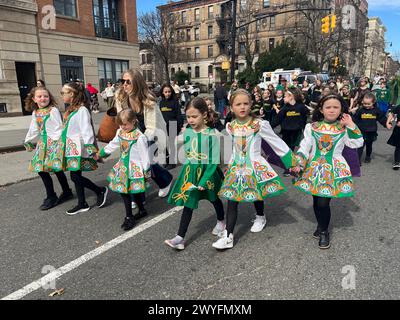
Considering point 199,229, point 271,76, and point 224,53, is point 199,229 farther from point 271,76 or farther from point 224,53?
point 224,53

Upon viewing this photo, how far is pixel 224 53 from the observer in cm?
5859

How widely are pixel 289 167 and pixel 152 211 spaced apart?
2.10 m

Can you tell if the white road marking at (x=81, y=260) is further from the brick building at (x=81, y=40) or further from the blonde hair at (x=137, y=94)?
the brick building at (x=81, y=40)

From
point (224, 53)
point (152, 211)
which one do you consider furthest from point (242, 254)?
point (224, 53)

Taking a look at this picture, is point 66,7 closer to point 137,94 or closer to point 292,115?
point 292,115

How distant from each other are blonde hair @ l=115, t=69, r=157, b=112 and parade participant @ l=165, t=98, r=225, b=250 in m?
1.23

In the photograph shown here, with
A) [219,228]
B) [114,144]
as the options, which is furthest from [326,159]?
[114,144]

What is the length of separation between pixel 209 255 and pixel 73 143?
2.35 m

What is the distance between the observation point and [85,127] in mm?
4320

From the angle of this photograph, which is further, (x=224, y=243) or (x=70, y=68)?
(x=70, y=68)

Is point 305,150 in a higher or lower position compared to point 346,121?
lower

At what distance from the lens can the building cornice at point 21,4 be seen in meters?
15.3

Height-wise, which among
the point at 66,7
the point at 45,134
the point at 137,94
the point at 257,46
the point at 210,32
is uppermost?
the point at 210,32

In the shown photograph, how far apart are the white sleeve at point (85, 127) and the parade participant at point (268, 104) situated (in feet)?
20.5
